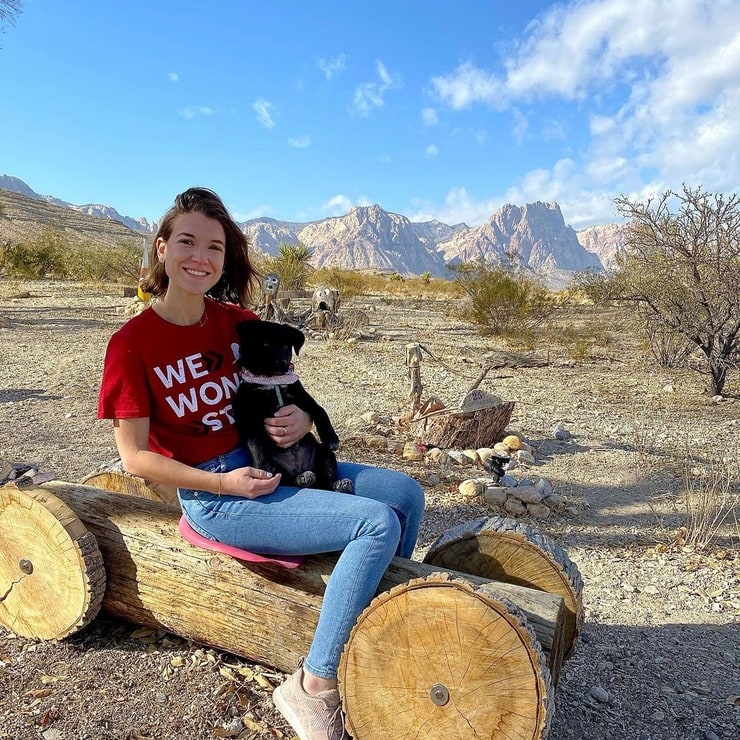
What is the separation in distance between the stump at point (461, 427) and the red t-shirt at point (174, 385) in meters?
3.51

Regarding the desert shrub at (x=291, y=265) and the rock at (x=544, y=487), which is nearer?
the rock at (x=544, y=487)

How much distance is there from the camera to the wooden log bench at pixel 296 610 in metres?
1.66

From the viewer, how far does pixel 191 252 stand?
2.03 m

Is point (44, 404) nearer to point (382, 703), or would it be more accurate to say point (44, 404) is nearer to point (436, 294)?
point (382, 703)

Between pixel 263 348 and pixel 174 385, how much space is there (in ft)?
1.06

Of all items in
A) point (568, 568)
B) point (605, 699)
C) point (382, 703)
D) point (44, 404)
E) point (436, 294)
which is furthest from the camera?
point (436, 294)

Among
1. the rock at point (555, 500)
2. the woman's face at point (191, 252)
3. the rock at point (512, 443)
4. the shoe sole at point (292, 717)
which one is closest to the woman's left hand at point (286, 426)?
the woman's face at point (191, 252)

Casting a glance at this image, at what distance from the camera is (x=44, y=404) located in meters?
6.75

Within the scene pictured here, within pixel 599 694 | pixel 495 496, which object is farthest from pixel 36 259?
pixel 599 694

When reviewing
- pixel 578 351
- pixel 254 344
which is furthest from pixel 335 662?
pixel 578 351

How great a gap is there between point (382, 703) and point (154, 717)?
34.1 inches

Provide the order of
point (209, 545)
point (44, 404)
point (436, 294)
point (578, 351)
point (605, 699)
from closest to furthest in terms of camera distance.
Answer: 1. point (209, 545)
2. point (605, 699)
3. point (44, 404)
4. point (578, 351)
5. point (436, 294)

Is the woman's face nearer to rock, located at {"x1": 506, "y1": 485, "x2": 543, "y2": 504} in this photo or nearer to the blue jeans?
the blue jeans

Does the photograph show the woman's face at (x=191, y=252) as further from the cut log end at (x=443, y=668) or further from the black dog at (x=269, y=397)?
the cut log end at (x=443, y=668)
